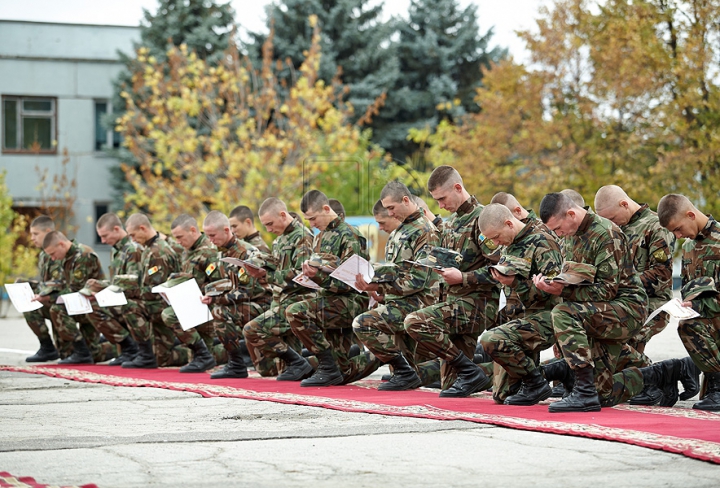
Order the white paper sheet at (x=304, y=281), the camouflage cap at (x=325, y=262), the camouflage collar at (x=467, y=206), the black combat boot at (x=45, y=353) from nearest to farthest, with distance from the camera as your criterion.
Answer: the camouflage collar at (x=467, y=206), the camouflage cap at (x=325, y=262), the white paper sheet at (x=304, y=281), the black combat boot at (x=45, y=353)

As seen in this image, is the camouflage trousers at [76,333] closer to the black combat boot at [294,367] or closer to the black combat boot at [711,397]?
the black combat boot at [294,367]

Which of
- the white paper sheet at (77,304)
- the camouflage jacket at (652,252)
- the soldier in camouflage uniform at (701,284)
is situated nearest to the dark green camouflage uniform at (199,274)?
the white paper sheet at (77,304)

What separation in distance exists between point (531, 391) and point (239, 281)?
4.39 meters

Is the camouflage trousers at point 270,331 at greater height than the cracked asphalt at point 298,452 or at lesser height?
greater

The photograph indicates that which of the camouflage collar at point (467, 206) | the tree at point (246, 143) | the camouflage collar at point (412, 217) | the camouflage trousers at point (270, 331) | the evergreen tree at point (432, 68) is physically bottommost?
the camouflage trousers at point (270, 331)

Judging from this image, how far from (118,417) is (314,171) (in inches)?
783

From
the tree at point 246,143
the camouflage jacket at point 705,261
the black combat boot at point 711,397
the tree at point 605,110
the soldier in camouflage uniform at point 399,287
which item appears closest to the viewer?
the black combat boot at point 711,397

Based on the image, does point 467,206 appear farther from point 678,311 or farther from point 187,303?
point 187,303

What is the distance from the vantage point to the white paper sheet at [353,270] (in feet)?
35.0

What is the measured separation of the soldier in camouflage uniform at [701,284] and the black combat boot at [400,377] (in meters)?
2.58

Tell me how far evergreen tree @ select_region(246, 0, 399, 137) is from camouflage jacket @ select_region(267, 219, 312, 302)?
86.8 feet

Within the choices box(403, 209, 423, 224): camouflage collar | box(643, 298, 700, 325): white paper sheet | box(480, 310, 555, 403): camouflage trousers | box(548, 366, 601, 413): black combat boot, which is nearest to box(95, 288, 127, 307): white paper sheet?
box(403, 209, 423, 224): camouflage collar

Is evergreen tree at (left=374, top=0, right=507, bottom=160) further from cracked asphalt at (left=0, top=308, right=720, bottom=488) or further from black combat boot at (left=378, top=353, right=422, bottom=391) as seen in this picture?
cracked asphalt at (left=0, top=308, right=720, bottom=488)

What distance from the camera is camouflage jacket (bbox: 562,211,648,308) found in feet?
30.0
